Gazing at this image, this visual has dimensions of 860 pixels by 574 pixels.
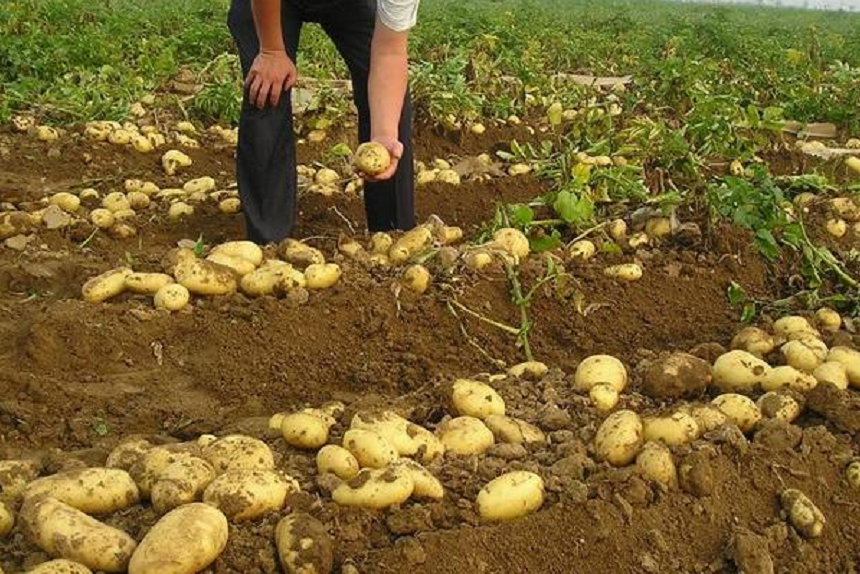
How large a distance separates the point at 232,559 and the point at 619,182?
8.91 feet

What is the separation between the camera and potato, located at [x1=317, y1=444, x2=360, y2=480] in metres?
2.23

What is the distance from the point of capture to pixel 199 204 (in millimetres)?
4996

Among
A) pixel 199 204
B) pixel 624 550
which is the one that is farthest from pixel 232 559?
pixel 199 204

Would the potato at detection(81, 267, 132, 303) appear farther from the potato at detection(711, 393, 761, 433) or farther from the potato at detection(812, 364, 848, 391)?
the potato at detection(812, 364, 848, 391)

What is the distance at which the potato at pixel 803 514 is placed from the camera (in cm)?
→ 222

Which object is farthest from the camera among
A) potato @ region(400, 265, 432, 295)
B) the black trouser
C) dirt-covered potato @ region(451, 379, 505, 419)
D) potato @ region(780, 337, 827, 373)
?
the black trouser

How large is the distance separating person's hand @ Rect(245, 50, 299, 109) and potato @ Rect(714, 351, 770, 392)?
2.00 m

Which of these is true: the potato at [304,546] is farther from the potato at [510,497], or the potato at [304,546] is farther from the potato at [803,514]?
the potato at [803,514]

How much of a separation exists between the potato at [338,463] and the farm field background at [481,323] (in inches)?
1.5

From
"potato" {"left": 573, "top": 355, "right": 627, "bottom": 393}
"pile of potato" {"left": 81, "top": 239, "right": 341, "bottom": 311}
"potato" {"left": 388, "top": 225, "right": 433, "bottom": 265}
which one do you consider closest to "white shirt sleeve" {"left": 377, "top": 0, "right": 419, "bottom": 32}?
"potato" {"left": 388, "top": 225, "right": 433, "bottom": 265}

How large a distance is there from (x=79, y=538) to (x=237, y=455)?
398 millimetres

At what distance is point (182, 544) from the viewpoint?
6.10ft

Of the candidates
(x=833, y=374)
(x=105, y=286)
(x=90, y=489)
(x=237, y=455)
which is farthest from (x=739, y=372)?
(x=105, y=286)

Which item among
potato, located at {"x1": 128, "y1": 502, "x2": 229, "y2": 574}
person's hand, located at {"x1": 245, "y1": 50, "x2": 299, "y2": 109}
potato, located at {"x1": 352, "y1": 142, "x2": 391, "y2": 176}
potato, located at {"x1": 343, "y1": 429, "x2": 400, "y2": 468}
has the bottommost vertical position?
potato, located at {"x1": 343, "y1": 429, "x2": 400, "y2": 468}
